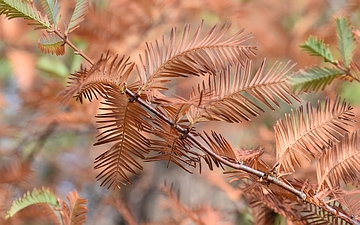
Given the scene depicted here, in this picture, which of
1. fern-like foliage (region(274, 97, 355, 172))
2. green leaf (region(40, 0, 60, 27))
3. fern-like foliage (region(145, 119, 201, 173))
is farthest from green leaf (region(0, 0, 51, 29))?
fern-like foliage (region(274, 97, 355, 172))

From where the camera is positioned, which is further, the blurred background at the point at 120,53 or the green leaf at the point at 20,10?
the blurred background at the point at 120,53

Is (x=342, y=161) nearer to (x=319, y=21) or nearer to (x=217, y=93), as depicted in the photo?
(x=217, y=93)

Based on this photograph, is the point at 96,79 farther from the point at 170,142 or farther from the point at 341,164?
the point at 341,164

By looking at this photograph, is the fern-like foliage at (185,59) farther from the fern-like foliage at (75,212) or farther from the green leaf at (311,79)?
the fern-like foliage at (75,212)

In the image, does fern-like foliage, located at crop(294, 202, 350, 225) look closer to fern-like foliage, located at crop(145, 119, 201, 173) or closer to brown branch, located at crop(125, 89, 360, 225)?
brown branch, located at crop(125, 89, 360, 225)

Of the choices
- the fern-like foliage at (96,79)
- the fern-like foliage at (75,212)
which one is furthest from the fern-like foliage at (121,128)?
the fern-like foliage at (75,212)

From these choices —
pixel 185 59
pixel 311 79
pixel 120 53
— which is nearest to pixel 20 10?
pixel 185 59
